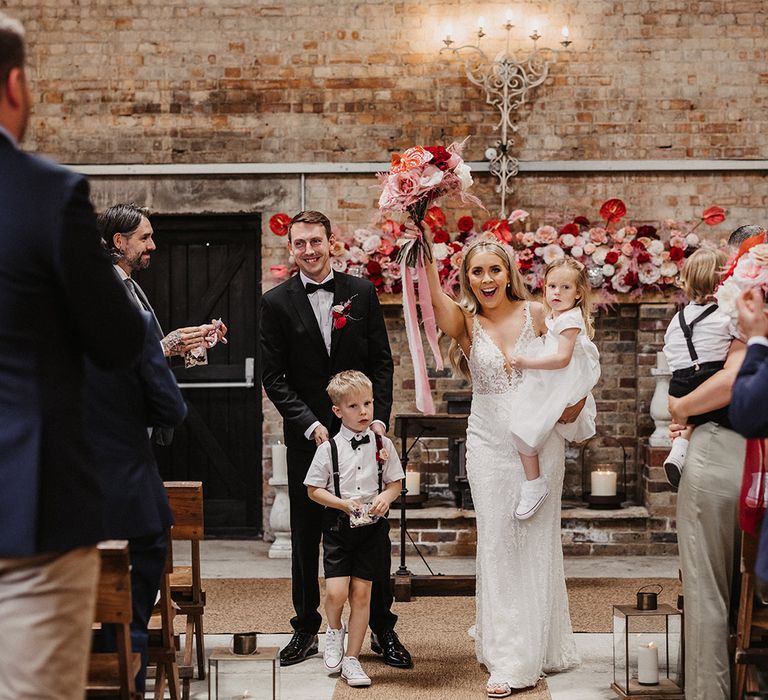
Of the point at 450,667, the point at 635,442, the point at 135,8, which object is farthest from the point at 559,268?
the point at 135,8

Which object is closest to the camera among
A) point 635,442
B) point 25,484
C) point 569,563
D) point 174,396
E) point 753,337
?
point 25,484

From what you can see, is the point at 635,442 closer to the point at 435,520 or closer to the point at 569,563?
the point at 569,563

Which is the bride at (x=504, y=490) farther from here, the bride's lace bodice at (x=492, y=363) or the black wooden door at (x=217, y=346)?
the black wooden door at (x=217, y=346)

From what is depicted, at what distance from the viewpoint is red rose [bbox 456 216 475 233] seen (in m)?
7.39

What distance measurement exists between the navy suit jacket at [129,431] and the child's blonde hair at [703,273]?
1816 millimetres

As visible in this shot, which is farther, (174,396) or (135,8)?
(135,8)

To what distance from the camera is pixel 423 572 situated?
667cm

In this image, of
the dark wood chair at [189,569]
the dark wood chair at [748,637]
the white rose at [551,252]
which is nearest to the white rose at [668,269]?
the white rose at [551,252]

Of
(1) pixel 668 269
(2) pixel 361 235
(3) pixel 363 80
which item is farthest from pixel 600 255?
(3) pixel 363 80

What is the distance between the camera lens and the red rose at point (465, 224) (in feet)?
24.2

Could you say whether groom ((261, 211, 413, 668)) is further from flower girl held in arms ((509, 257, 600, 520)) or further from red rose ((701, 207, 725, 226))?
red rose ((701, 207, 725, 226))

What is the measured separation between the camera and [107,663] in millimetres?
2973

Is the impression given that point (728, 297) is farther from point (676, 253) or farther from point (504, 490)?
point (676, 253)

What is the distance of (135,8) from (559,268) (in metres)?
4.70
